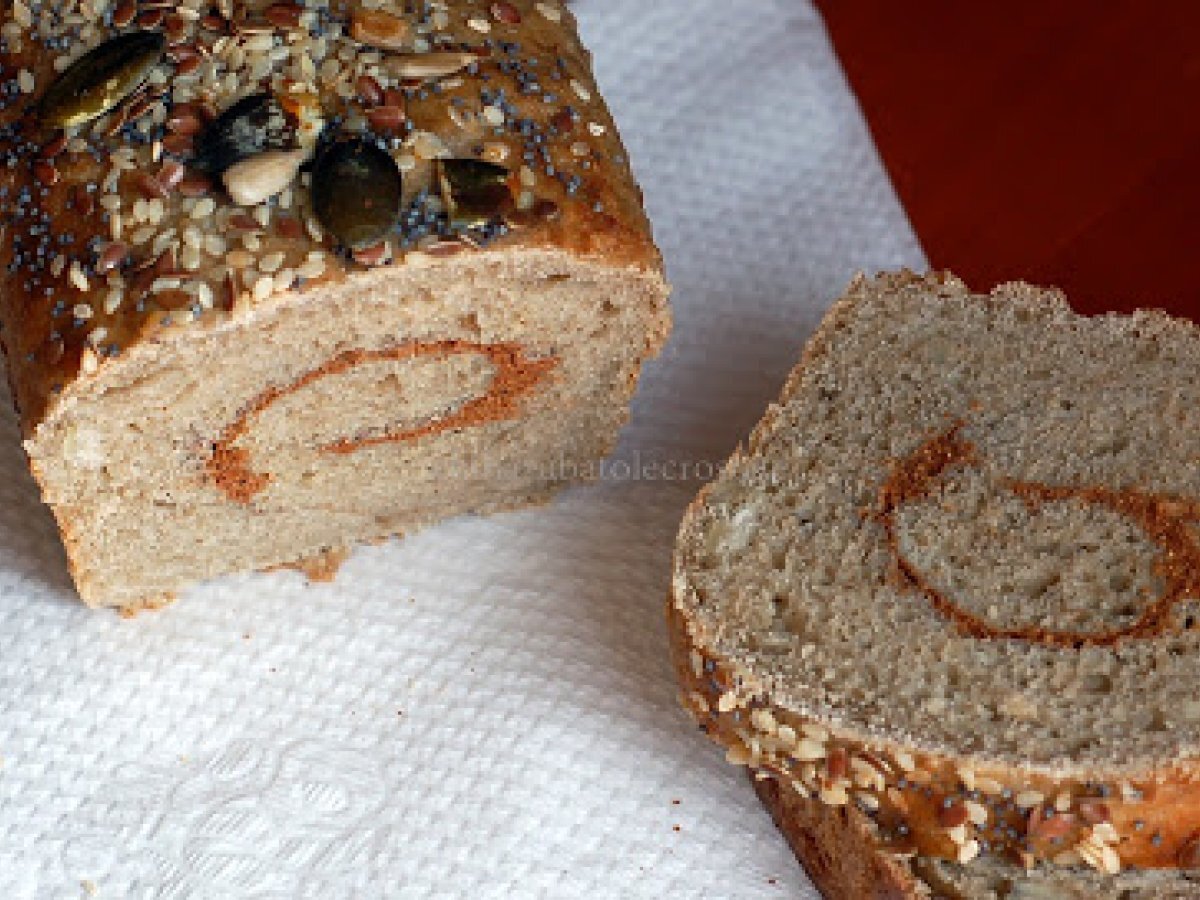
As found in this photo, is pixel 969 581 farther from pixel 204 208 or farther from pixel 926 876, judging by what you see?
pixel 204 208

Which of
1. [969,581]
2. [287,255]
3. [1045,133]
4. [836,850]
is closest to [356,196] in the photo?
[287,255]

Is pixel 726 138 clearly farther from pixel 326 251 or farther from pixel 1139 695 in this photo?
pixel 1139 695

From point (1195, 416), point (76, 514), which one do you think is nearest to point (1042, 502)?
point (1195, 416)

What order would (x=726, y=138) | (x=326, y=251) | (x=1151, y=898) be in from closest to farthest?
(x=1151, y=898)
(x=326, y=251)
(x=726, y=138)

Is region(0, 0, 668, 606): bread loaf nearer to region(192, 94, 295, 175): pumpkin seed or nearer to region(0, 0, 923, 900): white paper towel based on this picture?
region(192, 94, 295, 175): pumpkin seed

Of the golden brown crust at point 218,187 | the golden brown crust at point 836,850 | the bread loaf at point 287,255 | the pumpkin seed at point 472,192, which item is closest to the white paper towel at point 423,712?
the golden brown crust at point 836,850

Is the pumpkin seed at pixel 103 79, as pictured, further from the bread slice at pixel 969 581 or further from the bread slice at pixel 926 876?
the bread slice at pixel 926 876

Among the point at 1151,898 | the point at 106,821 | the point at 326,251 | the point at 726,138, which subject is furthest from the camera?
the point at 726,138
